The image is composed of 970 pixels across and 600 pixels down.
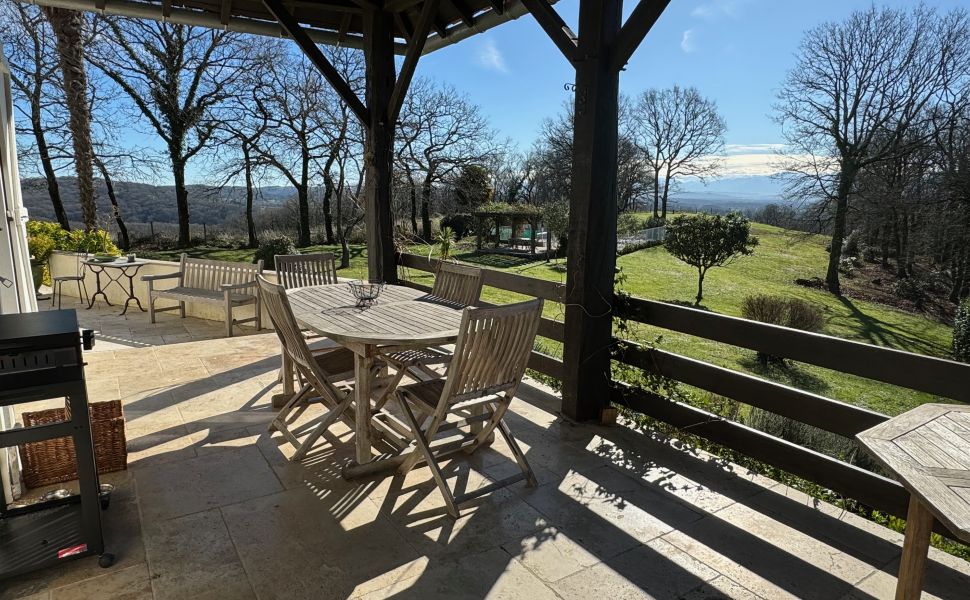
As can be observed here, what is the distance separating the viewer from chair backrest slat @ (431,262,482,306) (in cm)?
360

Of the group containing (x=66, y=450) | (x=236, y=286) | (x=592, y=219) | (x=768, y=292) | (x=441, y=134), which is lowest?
(x=768, y=292)

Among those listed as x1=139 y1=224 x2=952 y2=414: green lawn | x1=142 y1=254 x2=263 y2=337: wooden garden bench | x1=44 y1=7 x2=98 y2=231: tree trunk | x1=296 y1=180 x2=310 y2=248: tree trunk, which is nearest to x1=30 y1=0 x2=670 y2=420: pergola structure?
x1=142 y1=254 x2=263 y2=337: wooden garden bench

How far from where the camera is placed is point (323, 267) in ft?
14.2

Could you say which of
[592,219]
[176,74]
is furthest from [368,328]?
[176,74]

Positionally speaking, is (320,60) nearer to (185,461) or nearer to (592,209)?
(592,209)

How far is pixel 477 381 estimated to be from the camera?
7.82 ft

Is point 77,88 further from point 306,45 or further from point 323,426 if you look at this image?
point 323,426

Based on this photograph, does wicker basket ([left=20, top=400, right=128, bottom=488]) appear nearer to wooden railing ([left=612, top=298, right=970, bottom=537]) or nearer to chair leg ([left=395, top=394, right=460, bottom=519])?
chair leg ([left=395, top=394, right=460, bottom=519])

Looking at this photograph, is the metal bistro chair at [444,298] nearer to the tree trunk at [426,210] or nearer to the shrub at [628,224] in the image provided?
the tree trunk at [426,210]

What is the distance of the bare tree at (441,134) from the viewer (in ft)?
50.5

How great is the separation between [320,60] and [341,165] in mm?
12335

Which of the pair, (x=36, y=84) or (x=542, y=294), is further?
(x=36, y=84)

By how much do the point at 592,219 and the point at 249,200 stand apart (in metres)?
15.4

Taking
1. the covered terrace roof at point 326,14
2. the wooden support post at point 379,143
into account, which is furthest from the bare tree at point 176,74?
the wooden support post at point 379,143
